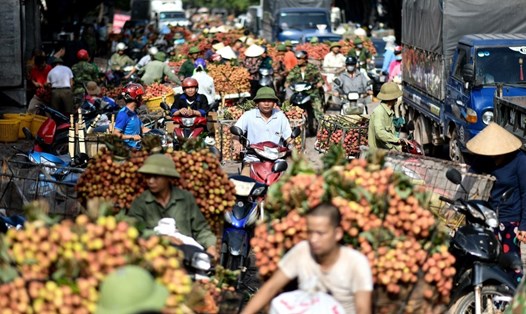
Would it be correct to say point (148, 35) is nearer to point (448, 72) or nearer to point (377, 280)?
point (448, 72)

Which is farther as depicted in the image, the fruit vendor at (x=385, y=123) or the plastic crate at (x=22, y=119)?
the plastic crate at (x=22, y=119)

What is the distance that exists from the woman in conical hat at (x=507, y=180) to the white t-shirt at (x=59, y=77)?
42.9ft

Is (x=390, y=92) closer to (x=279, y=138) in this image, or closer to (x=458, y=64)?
(x=279, y=138)

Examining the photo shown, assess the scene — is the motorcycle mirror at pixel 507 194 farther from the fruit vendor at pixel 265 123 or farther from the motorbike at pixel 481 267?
the fruit vendor at pixel 265 123

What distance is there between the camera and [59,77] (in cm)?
2136

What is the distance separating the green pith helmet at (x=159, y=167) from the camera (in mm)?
8062

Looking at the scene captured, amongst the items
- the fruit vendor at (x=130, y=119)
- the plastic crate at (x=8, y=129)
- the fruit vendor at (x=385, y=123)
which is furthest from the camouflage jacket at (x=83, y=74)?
the fruit vendor at (x=385, y=123)

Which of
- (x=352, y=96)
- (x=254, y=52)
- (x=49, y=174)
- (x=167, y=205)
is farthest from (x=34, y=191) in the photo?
(x=254, y=52)

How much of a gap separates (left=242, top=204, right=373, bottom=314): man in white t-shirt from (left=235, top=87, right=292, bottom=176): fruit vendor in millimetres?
6724

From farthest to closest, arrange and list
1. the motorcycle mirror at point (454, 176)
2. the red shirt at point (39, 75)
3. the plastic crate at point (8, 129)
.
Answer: the red shirt at point (39, 75) < the plastic crate at point (8, 129) < the motorcycle mirror at point (454, 176)

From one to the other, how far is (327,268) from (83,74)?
17987 millimetres

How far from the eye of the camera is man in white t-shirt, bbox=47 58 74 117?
69.9 ft

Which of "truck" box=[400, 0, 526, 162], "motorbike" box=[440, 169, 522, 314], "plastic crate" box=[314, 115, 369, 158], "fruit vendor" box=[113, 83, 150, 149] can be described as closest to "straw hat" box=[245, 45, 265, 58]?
"truck" box=[400, 0, 526, 162]

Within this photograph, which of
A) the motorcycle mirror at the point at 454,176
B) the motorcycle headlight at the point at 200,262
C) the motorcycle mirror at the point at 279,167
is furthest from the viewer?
the motorcycle mirror at the point at 279,167
